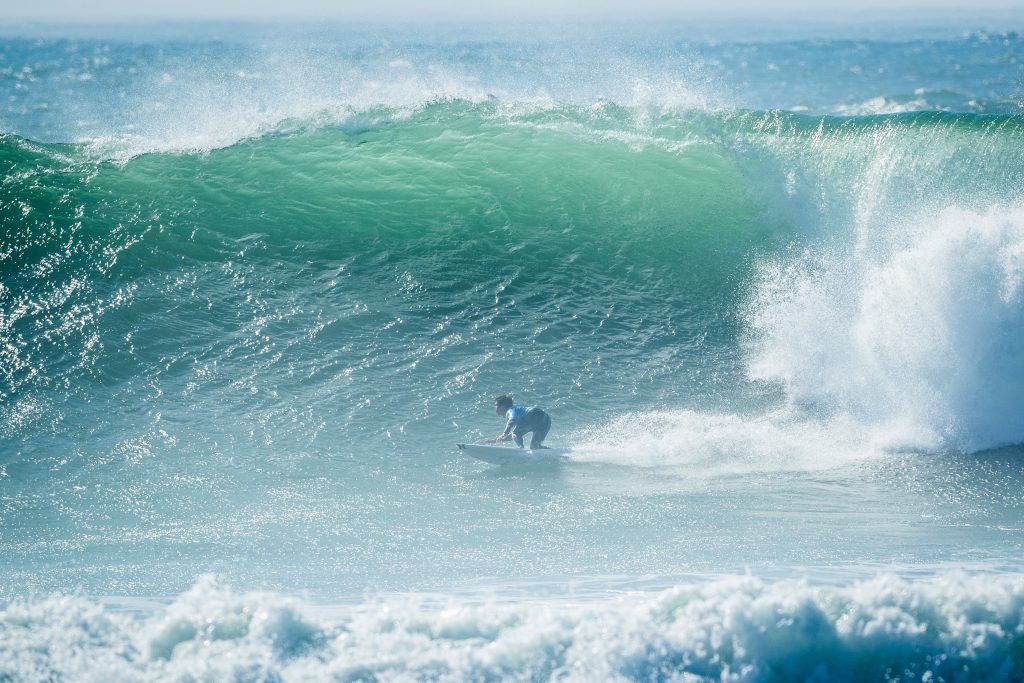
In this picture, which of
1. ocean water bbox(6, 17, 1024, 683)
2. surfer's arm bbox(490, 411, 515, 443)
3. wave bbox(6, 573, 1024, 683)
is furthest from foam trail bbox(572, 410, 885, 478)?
wave bbox(6, 573, 1024, 683)

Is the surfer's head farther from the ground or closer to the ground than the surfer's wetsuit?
farther from the ground

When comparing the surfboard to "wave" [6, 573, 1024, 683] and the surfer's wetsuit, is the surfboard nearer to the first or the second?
the surfer's wetsuit

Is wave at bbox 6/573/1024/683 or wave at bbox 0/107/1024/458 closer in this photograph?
wave at bbox 6/573/1024/683

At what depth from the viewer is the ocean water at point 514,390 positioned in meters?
5.74

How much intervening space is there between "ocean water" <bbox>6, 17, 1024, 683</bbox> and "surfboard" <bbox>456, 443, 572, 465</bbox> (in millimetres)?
139

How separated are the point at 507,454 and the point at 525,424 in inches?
14.9

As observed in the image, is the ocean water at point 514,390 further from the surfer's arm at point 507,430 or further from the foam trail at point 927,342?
the surfer's arm at point 507,430

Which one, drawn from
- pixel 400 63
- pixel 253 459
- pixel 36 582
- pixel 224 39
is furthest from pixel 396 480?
pixel 224 39

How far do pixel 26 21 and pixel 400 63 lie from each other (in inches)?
1411

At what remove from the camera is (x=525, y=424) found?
30.1 feet

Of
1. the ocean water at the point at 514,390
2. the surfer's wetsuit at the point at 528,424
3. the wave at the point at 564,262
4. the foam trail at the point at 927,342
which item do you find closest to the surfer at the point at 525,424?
the surfer's wetsuit at the point at 528,424

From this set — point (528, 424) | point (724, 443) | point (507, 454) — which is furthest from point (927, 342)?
point (507, 454)

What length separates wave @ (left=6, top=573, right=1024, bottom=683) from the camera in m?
5.46

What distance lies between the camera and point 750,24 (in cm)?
6012
